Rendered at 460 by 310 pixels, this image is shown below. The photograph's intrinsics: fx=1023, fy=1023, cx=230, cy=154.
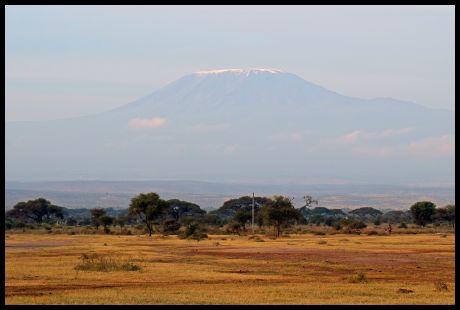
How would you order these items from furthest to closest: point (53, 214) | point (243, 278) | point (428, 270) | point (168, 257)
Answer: point (53, 214) < point (168, 257) < point (428, 270) < point (243, 278)

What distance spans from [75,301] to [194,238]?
51770 millimetres

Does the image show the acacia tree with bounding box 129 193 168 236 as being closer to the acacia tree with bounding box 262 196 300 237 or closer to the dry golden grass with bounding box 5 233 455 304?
the acacia tree with bounding box 262 196 300 237

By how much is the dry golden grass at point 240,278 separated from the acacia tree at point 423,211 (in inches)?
2499

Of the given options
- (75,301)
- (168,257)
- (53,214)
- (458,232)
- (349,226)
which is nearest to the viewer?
(458,232)

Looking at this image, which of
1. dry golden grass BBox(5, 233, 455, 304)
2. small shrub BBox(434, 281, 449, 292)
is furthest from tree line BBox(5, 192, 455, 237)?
small shrub BBox(434, 281, 449, 292)

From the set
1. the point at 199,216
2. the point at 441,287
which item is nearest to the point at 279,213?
the point at 199,216

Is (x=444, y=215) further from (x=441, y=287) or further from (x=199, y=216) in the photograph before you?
(x=441, y=287)

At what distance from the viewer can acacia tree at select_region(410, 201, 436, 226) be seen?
114694 mm

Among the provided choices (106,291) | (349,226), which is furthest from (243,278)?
(349,226)

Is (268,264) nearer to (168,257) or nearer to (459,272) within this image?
(168,257)

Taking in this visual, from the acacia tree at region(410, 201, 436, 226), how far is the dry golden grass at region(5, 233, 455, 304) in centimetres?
6349

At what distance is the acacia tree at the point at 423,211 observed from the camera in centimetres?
11469

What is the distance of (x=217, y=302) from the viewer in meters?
23.7

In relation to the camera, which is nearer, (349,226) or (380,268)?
(380,268)
